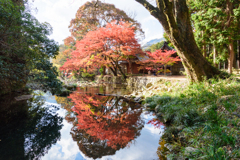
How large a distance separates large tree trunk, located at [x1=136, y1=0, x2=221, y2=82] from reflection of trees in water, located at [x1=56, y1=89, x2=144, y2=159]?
105 inches

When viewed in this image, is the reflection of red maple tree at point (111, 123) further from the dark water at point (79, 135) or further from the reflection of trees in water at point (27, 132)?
the reflection of trees in water at point (27, 132)

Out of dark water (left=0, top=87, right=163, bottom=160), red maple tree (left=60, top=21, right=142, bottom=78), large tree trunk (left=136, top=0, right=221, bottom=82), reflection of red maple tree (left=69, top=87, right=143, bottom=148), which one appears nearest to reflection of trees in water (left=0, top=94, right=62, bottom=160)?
dark water (left=0, top=87, right=163, bottom=160)

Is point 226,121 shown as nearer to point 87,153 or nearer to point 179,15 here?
point 87,153

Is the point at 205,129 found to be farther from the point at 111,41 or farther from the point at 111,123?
the point at 111,41

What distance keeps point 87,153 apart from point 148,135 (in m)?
1.53

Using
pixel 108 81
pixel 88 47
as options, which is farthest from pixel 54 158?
pixel 108 81

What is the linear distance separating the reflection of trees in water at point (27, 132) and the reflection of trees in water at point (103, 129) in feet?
1.82

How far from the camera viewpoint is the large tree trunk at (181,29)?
174 inches

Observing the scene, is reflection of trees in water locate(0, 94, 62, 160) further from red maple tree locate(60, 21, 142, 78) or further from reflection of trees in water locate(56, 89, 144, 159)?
red maple tree locate(60, 21, 142, 78)

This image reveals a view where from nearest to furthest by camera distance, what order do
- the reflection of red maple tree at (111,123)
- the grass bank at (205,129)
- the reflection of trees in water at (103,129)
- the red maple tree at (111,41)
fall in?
the grass bank at (205,129)
the reflection of trees in water at (103,129)
the reflection of red maple tree at (111,123)
the red maple tree at (111,41)

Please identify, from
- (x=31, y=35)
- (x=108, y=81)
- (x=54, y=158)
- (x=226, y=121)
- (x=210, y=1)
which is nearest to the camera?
(x=226, y=121)

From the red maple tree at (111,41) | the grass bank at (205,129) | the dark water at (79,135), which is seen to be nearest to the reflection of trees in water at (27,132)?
the dark water at (79,135)

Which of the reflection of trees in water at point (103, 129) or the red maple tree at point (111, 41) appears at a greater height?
the red maple tree at point (111, 41)

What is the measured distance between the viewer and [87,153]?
271cm
